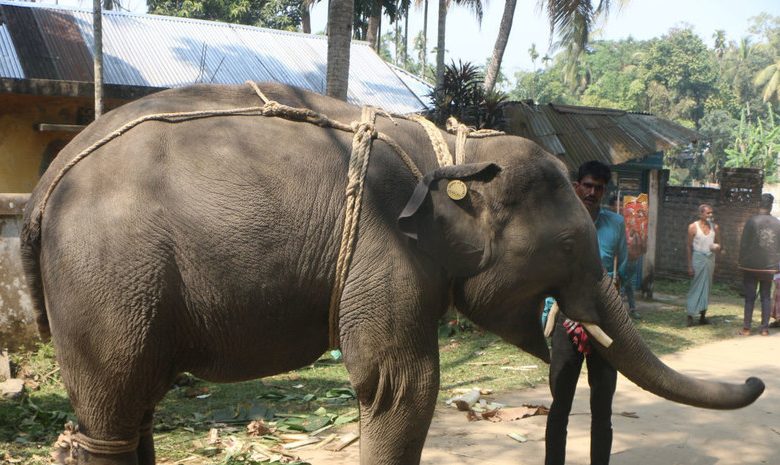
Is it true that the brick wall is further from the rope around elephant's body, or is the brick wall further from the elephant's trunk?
the rope around elephant's body

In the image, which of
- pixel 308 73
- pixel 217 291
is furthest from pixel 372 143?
pixel 308 73

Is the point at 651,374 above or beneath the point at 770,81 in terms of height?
beneath

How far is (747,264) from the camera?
11.3 m

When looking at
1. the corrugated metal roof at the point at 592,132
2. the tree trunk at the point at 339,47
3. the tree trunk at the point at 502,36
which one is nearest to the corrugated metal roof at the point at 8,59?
the tree trunk at the point at 339,47

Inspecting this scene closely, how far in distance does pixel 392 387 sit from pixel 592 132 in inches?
406

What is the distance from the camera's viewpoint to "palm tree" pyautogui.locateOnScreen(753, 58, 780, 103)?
150 feet

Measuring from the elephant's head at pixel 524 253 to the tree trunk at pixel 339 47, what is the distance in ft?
16.3

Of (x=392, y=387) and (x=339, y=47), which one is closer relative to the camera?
(x=392, y=387)

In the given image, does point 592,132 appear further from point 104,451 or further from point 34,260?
point 104,451

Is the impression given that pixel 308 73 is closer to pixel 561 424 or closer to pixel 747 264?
pixel 747 264

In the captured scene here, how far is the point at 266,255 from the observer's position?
2.81m

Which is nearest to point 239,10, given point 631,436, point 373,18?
point 373,18

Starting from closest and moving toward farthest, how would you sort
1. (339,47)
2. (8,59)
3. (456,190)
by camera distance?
(456,190) → (339,47) → (8,59)

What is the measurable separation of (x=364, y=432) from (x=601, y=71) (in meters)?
63.6
